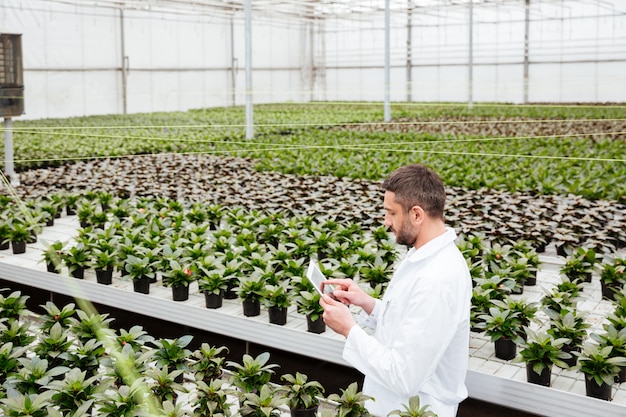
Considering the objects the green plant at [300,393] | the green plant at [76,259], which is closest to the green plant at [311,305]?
the green plant at [300,393]

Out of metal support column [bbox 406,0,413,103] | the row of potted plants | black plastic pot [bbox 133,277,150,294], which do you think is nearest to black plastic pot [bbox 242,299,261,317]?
the row of potted plants

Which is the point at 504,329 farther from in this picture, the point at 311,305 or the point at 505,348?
the point at 311,305

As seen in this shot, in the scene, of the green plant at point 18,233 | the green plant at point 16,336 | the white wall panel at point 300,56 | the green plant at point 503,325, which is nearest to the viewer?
the green plant at point 16,336

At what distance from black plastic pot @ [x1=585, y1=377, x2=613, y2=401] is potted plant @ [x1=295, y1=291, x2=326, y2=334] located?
1768mm

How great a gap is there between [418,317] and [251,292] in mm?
2835

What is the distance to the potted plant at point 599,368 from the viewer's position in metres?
3.80

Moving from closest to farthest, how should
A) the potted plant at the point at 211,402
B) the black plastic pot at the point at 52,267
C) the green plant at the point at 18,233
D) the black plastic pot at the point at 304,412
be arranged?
the potted plant at the point at 211,402 < the black plastic pot at the point at 304,412 < the black plastic pot at the point at 52,267 < the green plant at the point at 18,233

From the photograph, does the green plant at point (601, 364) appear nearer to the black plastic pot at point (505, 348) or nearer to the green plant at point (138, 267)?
the black plastic pot at point (505, 348)

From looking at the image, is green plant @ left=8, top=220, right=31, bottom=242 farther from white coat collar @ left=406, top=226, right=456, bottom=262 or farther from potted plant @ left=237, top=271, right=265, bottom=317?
white coat collar @ left=406, top=226, right=456, bottom=262

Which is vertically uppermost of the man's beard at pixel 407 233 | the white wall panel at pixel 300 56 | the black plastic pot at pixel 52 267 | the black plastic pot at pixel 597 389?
the white wall panel at pixel 300 56

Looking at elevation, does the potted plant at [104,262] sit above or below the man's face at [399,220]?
below

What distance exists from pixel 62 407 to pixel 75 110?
2468 cm

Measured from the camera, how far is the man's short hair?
2.69 meters

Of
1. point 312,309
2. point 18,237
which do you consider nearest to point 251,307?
point 312,309
